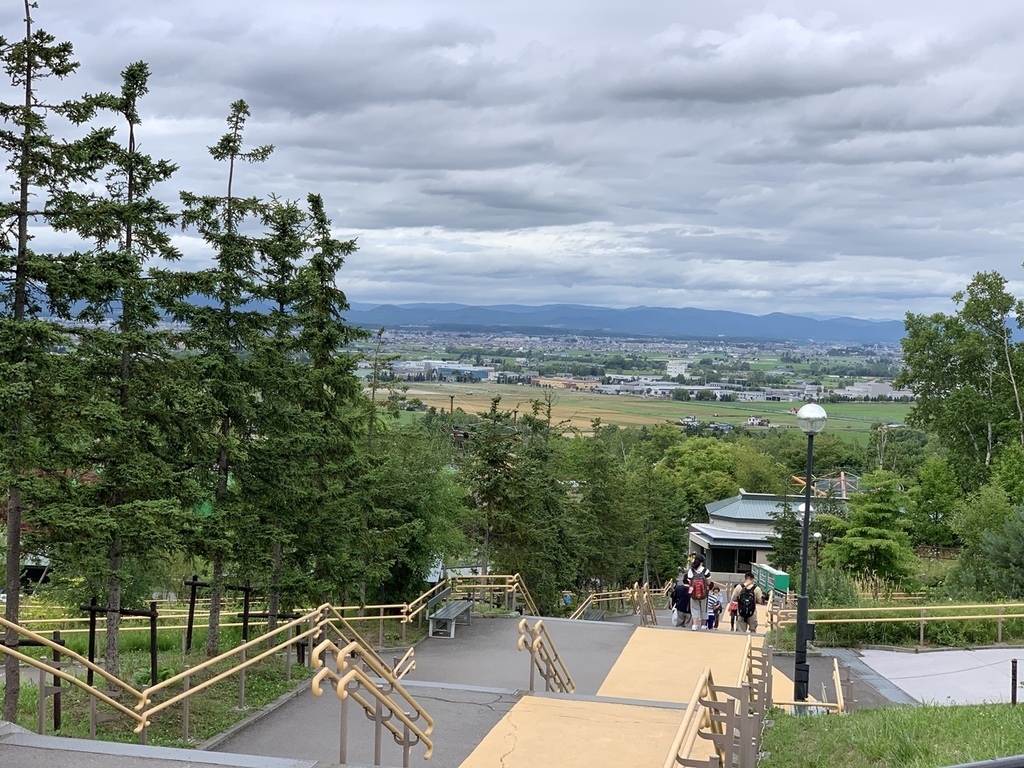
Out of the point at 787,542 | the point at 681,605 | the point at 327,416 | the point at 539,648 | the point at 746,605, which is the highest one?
the point at 327,416

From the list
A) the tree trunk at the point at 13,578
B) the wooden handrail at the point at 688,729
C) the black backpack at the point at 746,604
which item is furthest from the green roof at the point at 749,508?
the wooden handrail at the point at 688,729

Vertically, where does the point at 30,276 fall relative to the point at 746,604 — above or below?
above

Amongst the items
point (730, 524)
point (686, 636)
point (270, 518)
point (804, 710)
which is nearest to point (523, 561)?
point (686, 636)

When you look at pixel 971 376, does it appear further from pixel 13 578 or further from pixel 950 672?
pixel 13 578

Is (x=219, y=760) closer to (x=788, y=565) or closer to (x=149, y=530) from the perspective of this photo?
(x=149, y=530)

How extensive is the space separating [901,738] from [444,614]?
10647mm

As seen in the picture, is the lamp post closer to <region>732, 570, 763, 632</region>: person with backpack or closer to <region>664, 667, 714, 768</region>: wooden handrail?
<region>732, 570, 763, 632</region>: person with backpack

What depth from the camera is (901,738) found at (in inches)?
383

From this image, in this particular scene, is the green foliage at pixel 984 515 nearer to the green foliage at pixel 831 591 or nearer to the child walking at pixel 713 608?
the child walking at pixel 713 608

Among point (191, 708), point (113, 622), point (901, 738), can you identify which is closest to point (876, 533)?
point (901, 738)

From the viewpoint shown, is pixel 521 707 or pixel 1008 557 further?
pixel 1008 557

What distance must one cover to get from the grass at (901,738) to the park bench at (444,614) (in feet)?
27.8

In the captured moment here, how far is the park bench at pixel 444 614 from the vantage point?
62.6ft

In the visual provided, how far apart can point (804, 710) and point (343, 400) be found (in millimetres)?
10048
